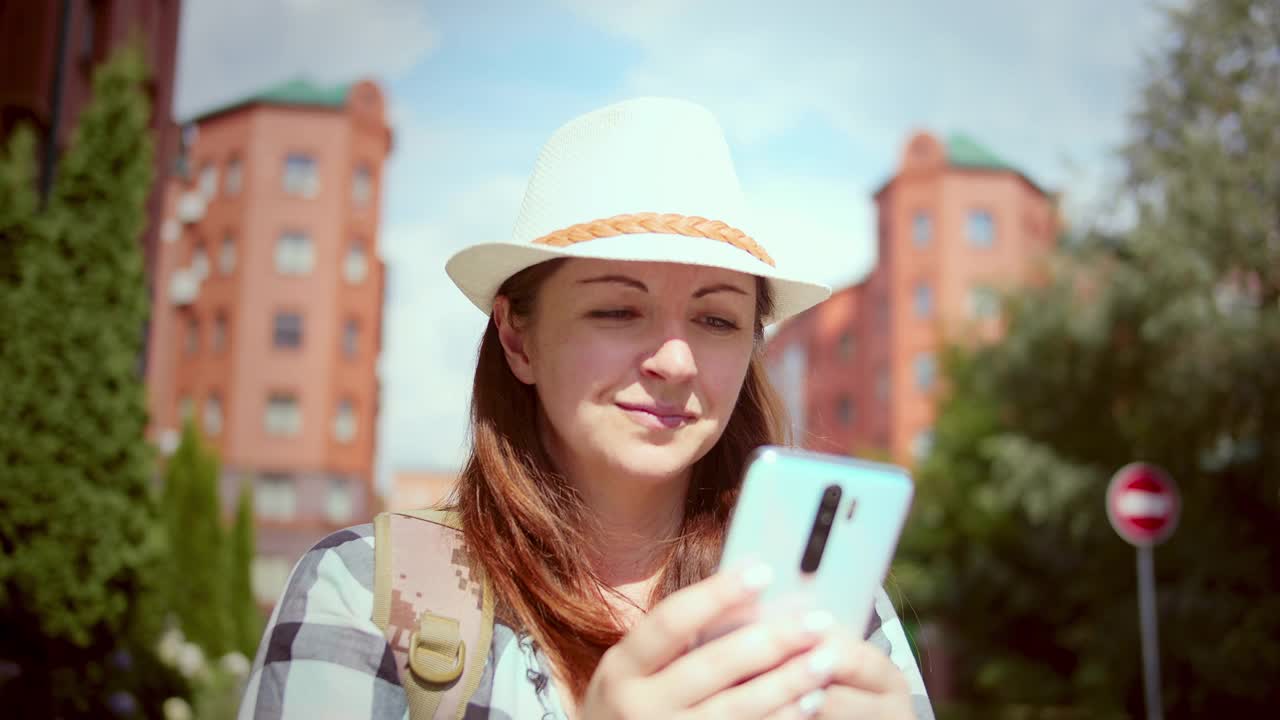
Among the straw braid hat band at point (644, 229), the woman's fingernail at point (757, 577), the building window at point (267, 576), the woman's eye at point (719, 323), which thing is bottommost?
the building window at point (267, 576)

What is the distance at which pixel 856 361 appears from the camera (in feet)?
153

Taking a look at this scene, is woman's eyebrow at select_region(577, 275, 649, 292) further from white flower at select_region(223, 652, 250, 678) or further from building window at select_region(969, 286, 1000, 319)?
building window at select_region(969, 286, 1000, 319)

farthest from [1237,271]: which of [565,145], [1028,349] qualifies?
[565,145]

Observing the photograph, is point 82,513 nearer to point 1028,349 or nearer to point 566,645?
point 566,645

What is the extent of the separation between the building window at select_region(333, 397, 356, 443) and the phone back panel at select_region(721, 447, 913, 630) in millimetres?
38087

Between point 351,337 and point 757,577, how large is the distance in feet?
126

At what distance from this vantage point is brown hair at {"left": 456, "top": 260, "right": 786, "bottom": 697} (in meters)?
1.68

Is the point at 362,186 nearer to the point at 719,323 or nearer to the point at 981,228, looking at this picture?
the point at 981,228

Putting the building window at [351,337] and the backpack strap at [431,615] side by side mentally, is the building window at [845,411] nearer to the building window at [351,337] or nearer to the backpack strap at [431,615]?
the building window at [351,337]

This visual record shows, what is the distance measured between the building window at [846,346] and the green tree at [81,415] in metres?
40.0

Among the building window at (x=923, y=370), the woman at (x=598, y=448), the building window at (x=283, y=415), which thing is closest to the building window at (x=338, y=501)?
the building window at (x=283, y=415)

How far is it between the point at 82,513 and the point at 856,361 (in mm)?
40209

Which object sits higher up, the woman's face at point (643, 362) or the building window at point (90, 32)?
the building window at point (90, 32)

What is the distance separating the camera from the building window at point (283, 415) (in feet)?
122
